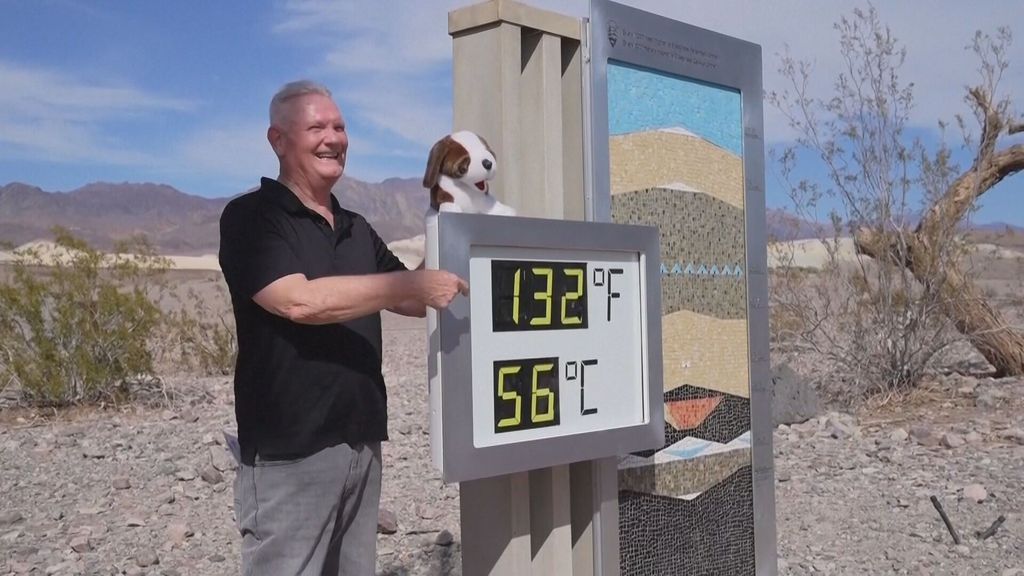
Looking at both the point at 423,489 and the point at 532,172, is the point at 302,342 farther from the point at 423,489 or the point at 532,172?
the point at 423,489

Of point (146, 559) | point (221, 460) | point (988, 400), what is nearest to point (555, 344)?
point (146, 559)

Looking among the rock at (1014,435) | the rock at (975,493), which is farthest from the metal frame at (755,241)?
the rock at (1014,435)

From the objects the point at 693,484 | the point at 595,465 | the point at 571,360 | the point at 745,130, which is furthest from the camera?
the point at 745,130

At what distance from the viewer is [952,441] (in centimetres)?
737

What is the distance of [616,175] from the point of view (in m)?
3.50

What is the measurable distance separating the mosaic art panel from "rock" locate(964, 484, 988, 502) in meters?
2.49

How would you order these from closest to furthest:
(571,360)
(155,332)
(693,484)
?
(571,360)
(693,484)
(155,332)

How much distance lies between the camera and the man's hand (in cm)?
262

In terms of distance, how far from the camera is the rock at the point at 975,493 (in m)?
6.03

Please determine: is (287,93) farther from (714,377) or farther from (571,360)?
(714,377)

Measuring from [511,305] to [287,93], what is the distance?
2.75 ft

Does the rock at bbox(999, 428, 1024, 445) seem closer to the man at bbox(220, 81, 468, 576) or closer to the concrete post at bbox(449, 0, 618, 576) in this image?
the concrete post at bbox(449, 0, 618, 576)

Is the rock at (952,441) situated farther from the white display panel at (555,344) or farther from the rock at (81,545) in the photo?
the rock at (81,545)

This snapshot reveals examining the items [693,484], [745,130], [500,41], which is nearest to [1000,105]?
[745,130]
